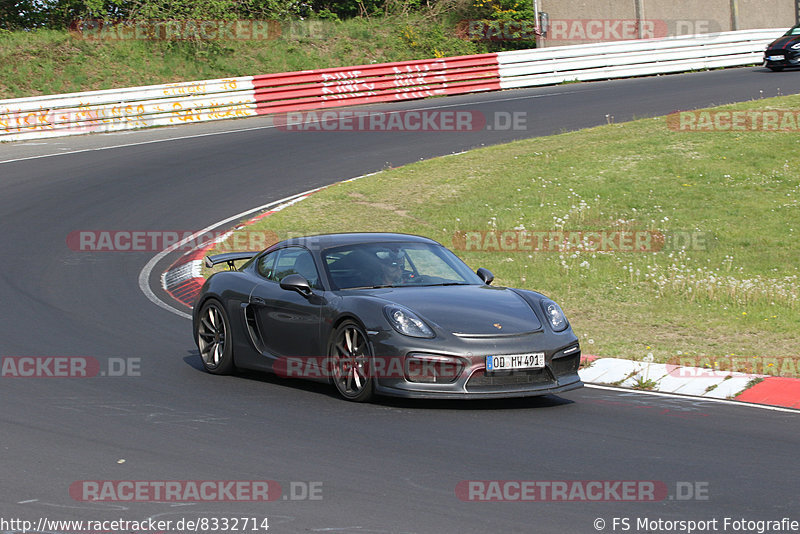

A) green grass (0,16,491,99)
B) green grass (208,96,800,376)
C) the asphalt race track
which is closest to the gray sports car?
the asphalt race track

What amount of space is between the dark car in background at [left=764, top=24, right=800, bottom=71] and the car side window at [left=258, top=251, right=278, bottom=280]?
28.2m

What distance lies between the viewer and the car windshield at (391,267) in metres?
9.10

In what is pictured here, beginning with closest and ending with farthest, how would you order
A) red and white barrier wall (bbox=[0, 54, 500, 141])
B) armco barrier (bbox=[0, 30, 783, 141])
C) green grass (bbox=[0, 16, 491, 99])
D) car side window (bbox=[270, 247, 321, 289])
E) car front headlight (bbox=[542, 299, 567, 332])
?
car front headlight (bbox=[542, 299, 567, 332])
car side window (bbox=[270, 247, 321, 289])
red and white barrier wall (bbox=[0, 54, 500, 141])
armco barrier (bbox=[0, 30, 783, 141])
green grass (bbox=[0, 16, 491, 99])

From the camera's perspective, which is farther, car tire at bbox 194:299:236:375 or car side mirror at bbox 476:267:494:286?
car tire at bbox 194:299:236:375

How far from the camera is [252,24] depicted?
38.3 metres

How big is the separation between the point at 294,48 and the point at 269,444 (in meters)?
32.5

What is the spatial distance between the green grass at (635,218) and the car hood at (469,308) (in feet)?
7.27

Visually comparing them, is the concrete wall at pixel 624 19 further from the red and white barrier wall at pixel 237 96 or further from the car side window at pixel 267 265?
the car side window at pixel 267 265

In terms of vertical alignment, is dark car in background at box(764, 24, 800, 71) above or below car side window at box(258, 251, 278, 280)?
above

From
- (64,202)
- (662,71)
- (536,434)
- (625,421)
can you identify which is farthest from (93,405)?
(662,71)

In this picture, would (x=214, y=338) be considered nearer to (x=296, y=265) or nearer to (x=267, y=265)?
(x=267, y=265)

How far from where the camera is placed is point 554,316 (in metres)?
8.70

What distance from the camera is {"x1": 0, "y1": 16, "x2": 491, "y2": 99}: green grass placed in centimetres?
3278

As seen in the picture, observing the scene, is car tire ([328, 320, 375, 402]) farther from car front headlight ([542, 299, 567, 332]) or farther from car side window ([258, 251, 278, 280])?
car front headlight ([542, 299, 567, 332])
